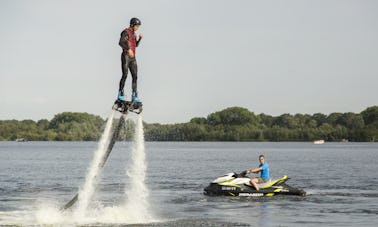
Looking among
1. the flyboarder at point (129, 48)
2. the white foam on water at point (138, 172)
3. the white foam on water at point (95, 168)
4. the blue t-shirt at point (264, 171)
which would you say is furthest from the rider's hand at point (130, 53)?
the blue t-shirt at point (264, 171)

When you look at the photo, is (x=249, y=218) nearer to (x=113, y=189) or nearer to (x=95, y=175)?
(x=95, y=175)

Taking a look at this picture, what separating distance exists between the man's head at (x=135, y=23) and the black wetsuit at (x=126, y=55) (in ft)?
0.38

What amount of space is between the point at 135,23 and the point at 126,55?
0.90 m

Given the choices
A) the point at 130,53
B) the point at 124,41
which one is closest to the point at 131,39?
the point at 124,41

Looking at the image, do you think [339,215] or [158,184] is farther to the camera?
[158,184]

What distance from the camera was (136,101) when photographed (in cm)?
1947

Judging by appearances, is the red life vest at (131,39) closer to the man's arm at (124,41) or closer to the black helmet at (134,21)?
the man's arm at (124,41)

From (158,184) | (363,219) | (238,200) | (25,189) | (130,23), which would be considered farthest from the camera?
(158,184)

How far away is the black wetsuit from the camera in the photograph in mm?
18750

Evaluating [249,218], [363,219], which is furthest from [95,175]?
[363,219]

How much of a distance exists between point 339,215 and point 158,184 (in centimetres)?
2244

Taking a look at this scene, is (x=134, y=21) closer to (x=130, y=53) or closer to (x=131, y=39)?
(x=131, y=39)

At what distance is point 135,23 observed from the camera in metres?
18.8

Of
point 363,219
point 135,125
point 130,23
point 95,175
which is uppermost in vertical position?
point 130,23
